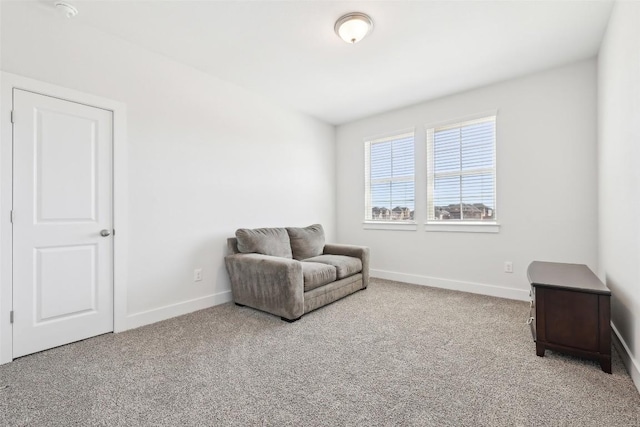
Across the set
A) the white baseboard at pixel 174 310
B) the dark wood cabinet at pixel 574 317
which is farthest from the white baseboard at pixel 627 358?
the white baseboard at pixel 174 310

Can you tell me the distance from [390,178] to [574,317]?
2903mm

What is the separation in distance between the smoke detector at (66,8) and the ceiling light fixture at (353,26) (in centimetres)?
199

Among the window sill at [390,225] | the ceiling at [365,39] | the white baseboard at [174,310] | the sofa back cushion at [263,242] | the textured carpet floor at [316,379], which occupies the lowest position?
the textured carpet floor at [316,379]

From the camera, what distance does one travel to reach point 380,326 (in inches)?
104

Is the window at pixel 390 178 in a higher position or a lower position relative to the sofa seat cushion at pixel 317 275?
higher

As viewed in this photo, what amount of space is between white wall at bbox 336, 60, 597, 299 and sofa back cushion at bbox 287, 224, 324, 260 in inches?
52.0

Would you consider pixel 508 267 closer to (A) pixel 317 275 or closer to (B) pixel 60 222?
(A) pixel 317 275

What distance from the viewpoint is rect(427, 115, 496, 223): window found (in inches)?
141

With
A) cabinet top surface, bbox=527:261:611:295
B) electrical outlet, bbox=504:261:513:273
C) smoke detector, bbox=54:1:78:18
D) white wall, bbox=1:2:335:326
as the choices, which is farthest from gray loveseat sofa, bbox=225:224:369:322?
smoke detector, bbox=54:1:78:18

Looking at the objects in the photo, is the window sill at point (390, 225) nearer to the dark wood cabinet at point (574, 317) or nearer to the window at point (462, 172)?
the window at point (462, 172)

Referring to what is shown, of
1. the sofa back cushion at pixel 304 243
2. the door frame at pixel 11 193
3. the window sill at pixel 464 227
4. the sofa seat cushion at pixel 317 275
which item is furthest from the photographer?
the sofa back cushion at pixel 304 243

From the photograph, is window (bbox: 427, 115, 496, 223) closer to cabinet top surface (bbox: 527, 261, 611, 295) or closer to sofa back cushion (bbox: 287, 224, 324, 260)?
cabinet top surface (bbox: 527, 261, 611, 295)

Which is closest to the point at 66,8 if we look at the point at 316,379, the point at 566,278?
the point at 316,379

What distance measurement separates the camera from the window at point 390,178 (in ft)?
14.1
